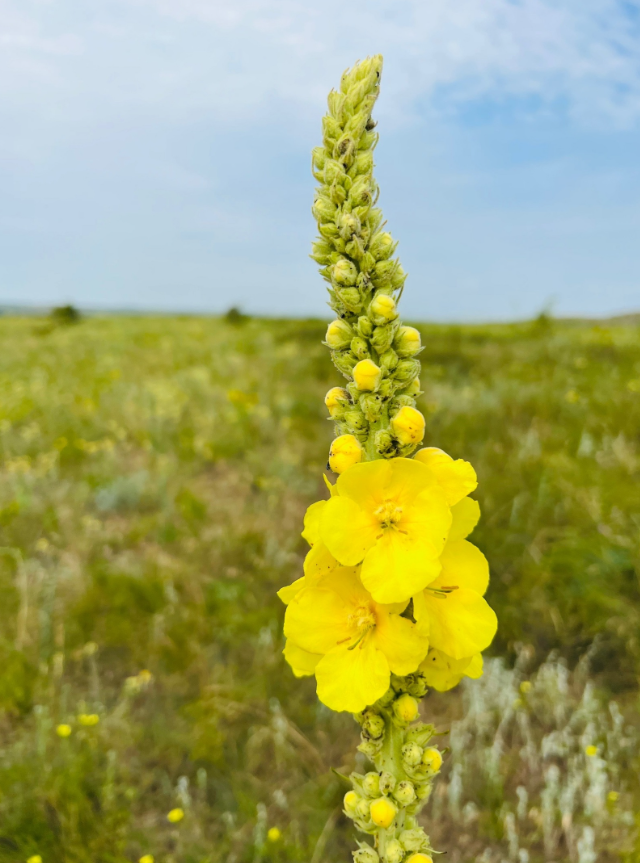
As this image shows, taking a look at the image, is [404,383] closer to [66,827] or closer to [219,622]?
[66,827]

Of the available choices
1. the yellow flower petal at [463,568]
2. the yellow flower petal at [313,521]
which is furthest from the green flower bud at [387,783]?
the yellow flower petal at [313,521]

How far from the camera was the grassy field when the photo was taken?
2.78m

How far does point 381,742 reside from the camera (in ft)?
4.90

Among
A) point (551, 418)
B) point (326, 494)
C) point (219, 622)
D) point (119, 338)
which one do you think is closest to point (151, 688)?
→ point (219, 622)

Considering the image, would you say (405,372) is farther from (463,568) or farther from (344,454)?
(463,568)

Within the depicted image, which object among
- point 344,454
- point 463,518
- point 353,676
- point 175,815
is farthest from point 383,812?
point 175,815

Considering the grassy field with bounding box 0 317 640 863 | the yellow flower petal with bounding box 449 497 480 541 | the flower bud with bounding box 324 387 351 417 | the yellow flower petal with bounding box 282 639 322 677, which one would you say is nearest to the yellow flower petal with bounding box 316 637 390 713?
the yellow flower petal with bounding box 282 639 322 677

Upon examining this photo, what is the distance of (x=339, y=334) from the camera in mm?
1490

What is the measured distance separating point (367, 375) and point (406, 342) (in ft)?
0.52

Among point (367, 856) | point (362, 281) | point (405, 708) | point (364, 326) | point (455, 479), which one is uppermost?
point (362, 281)

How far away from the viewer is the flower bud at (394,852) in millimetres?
1415

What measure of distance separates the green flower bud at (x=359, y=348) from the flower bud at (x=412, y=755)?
3.26ft

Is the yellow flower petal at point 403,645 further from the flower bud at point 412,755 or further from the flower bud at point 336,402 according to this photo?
the flower bud at point 336,402

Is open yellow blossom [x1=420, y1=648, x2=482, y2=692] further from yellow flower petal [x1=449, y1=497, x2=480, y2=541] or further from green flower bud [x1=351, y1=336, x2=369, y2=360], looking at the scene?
green flower bud [x1=351, y1=336, x2=369, y2=360]
